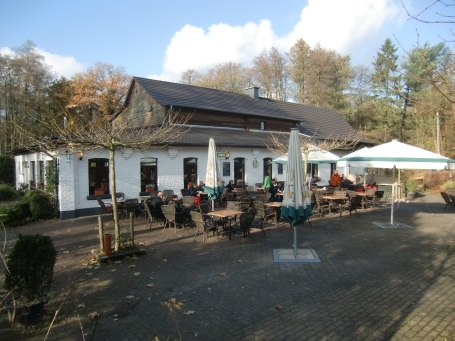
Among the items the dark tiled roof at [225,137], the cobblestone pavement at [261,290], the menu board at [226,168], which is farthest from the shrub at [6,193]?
the menu board at [226,168]

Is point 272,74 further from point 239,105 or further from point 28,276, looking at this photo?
point 28,276

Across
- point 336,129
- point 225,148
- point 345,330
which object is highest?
point 336,129

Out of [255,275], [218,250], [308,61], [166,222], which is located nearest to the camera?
[255,275]

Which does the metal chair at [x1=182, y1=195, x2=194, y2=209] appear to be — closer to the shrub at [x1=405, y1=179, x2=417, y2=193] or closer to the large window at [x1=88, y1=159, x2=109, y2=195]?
the large window at [x1=88, y1=159, x2=109, y2=195]

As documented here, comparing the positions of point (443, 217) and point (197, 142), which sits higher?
point (197, 142)

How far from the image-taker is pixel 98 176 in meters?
14.5

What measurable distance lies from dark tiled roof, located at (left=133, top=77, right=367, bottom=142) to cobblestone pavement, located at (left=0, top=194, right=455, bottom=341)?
12.5 meters

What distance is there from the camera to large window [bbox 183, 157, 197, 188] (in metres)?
17.2

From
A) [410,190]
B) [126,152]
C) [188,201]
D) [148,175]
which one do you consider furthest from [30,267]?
[410,190]

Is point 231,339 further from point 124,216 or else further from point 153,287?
point 124,216

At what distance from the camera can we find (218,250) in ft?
27.8

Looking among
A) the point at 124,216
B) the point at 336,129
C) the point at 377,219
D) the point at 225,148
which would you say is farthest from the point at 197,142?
the point at 336,129

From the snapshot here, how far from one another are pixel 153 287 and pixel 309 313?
9.08ft

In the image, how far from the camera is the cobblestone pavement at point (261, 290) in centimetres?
446
